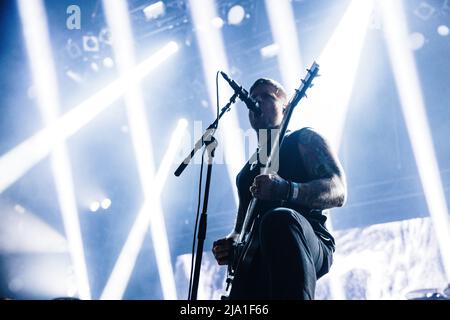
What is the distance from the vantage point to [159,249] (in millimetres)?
8656

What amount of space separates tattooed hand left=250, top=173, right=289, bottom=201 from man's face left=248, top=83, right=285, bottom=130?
91cm

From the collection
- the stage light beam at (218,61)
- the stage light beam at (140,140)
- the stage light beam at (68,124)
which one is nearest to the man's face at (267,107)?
the stage light beam at (218,61)

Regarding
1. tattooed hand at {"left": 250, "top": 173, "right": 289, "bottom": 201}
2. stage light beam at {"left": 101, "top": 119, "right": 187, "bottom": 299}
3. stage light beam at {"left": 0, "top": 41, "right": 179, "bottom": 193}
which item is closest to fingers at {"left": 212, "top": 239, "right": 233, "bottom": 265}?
tattooed hand at {"left": 250, "top": 173, "right": 289, "bottom": 201}

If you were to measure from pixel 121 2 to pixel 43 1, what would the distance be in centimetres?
138

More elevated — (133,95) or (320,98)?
(133,95)

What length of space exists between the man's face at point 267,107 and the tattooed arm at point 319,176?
47 centimetres

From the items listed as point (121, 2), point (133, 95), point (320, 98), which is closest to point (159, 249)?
point (133, 95)

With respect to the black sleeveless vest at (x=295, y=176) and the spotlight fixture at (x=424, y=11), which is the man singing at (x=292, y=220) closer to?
the black sleeveless vest at (x=295, y=176)

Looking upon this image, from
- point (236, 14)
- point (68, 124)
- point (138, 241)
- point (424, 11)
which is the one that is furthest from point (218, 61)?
point (138, 241)

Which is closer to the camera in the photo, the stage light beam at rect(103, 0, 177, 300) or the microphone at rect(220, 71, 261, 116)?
the microphone at rect(220, 71, 261, 116)

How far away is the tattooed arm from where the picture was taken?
2085 millimetres

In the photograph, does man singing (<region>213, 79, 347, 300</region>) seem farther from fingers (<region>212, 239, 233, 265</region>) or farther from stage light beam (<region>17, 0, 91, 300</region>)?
stage light beam (<region>17, 0, 91, 300</region>)

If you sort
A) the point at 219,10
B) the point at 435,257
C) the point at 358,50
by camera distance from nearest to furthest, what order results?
the point at 435,257, the point at 358,50, the point at 219,10

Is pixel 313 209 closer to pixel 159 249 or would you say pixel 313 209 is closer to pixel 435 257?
pixel 435 257
